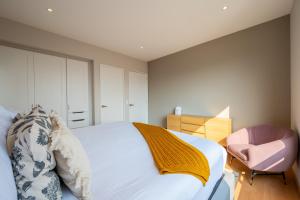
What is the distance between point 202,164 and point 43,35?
10.0 feet

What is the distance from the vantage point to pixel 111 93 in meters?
3.78

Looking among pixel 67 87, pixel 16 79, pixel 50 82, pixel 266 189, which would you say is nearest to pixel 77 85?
pixel 67 87

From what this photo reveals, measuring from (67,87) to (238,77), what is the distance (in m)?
3.56

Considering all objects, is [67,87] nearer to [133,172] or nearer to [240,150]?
[133,172]

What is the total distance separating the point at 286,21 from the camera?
110 inches

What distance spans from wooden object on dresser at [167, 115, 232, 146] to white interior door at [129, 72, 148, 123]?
105 cm

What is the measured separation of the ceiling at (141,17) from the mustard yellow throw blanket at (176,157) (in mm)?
1850

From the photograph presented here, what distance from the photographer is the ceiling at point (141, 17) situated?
6.82 feet

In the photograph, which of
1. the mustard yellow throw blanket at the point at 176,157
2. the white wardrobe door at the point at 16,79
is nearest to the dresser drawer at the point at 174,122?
the mustard yellow throw blanket at the point at 176,157

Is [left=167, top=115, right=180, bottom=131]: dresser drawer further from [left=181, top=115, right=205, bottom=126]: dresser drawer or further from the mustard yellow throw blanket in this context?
the mustard yellow throw blanket

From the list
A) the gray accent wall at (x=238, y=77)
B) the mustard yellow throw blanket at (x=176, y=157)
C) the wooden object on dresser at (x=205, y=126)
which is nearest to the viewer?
the mustard yellow throw blanket at (x=176, y=157)

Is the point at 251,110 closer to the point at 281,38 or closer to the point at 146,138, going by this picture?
the point at 281,38

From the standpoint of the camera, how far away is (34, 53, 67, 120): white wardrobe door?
267 cm

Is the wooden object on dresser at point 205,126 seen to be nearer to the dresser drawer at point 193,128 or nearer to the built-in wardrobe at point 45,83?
the dresser drawer at point 193,128
